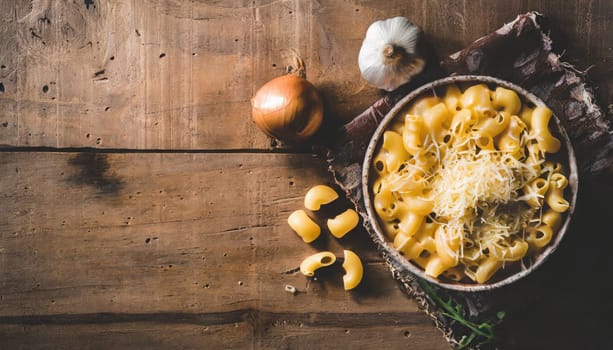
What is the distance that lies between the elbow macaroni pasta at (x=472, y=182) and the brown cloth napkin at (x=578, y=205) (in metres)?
0.13

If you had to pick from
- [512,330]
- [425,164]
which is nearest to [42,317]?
[425,164]

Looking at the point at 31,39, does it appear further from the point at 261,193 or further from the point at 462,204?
the point at 462,204

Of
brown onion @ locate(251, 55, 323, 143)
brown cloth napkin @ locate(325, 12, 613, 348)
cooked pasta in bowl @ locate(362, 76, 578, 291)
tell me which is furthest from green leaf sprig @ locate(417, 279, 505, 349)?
brown onion @ locate(251, 55, 323, 143)

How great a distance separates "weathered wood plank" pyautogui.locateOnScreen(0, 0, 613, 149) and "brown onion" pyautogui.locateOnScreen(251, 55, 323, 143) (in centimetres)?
9

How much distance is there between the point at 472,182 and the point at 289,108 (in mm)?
481

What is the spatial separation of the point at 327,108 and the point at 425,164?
0.35m

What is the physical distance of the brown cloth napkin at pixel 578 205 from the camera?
157cm

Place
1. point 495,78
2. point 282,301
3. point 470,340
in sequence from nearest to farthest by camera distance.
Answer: point 495,78 < point 470,340 < point 282,301

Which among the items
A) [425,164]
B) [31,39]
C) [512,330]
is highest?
[31,39]

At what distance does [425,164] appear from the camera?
4.71 ft

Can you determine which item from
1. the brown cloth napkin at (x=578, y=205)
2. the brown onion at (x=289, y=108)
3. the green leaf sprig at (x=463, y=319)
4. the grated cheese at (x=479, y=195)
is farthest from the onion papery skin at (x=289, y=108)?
the green leaf sprig at (x=463, y=319)

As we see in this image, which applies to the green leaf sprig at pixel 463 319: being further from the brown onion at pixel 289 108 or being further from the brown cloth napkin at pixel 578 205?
the brown onion at pixel 289 108

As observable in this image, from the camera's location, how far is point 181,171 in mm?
1688

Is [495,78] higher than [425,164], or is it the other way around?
[495,78]
